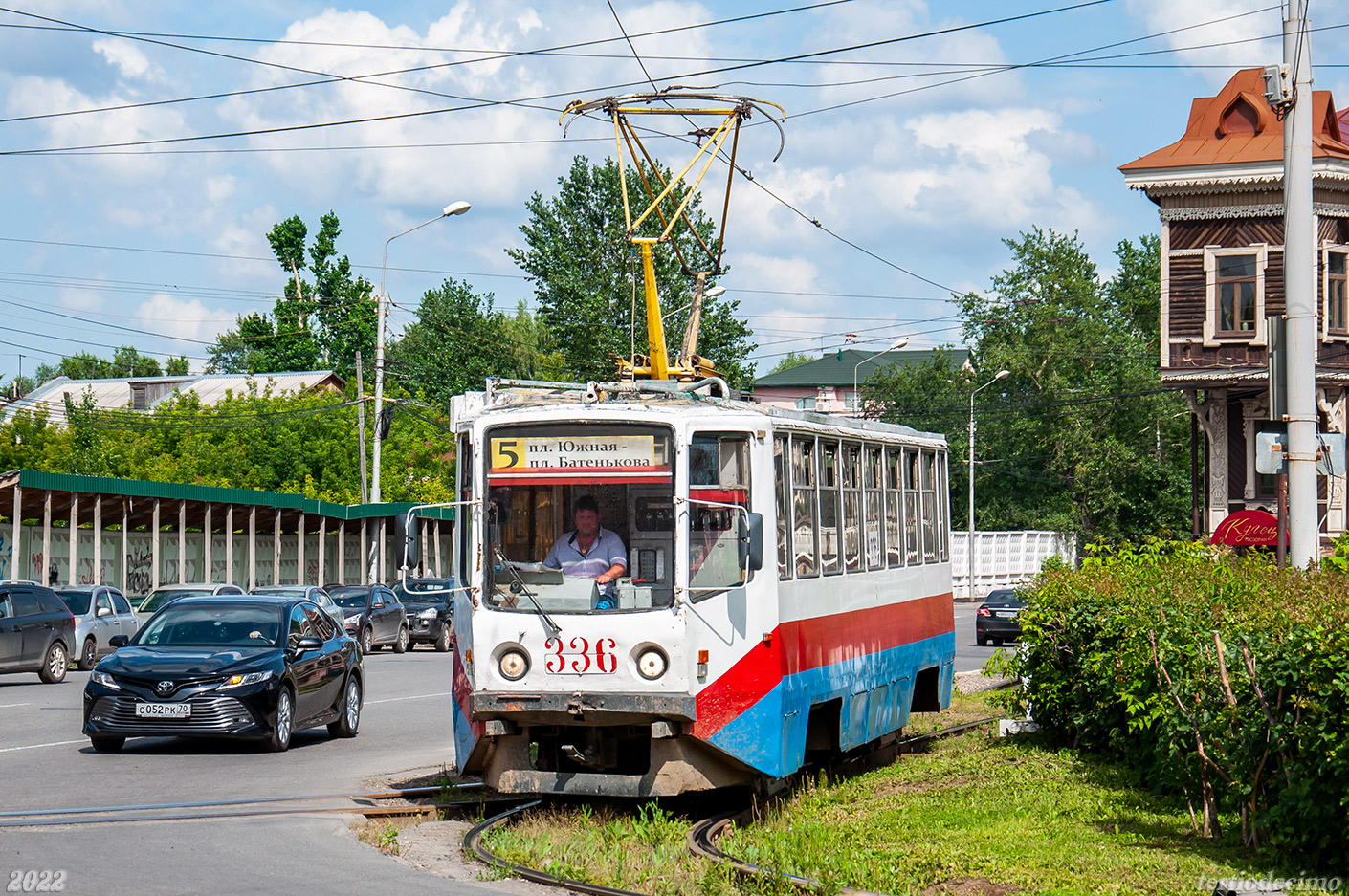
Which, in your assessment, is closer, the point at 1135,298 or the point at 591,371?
the point at 591,371

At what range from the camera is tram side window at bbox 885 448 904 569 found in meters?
14.9

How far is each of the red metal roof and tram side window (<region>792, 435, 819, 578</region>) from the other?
27.5 m

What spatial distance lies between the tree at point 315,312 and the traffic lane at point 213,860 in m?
79.3

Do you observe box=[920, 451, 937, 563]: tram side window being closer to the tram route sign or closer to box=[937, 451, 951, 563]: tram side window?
box=[937, 451, 951, 563]: tram side window

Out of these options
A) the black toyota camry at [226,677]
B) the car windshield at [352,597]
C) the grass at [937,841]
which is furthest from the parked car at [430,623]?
the grass at [937,841]

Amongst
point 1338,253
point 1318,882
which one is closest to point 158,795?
point 1318,882

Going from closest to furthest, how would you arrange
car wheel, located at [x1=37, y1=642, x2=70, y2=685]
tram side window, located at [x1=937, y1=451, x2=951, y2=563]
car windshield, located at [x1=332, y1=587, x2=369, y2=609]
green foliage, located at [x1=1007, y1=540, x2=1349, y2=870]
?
green foliage, located at [x1=1007, y1=540, x2=1349, y2=870] < tram side window, located at [x1=937, y1=451, x2=951, y2=563] < car wheel, located at [x1=37, y1=642, x2=70, y2=685] < car windshield, located at [x1=332, y1=587, x2=369, y2=609]

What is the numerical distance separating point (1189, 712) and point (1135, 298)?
3335 inches

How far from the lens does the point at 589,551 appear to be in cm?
1129

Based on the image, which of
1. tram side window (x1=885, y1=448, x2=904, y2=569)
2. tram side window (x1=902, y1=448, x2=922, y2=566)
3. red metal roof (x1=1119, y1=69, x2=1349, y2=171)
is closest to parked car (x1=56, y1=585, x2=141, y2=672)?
tram side window (x1=902, y1=448, x2=922, y2=566)

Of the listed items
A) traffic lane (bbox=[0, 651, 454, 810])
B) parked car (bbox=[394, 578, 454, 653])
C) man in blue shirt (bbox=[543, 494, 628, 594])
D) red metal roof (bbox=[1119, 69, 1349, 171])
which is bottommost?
parked car (bbox=[394, 578, 454, 653])

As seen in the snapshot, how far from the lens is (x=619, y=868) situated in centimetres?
939

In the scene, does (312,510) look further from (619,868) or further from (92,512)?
(619,868)

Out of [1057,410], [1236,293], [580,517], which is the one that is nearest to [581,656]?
[580,517]
